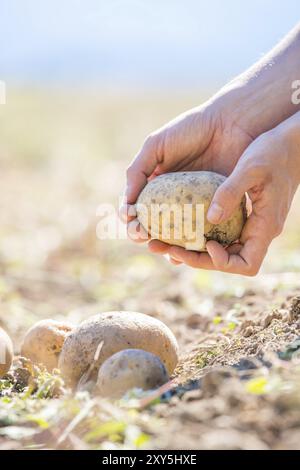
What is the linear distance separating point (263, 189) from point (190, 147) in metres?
0.60

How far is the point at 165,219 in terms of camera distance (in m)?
3.08

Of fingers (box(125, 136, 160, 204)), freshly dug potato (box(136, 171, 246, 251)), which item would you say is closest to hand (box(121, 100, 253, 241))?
fingers (box(125, 136, 160, 204))

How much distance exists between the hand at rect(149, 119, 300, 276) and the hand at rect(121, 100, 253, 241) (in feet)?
1.55

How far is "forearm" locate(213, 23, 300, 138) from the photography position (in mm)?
3604

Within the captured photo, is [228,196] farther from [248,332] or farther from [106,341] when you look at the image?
[106,341]

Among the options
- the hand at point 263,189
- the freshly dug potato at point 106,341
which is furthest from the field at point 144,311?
the hand at point 263,189

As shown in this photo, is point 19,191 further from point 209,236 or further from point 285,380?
point 285,380

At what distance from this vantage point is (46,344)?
3.07m

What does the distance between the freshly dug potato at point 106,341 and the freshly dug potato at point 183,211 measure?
0.49 m

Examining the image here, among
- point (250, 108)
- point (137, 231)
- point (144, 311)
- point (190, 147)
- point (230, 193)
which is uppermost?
point (250, 108)

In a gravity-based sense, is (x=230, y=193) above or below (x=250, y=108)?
below

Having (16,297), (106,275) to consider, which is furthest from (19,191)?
(16,297)

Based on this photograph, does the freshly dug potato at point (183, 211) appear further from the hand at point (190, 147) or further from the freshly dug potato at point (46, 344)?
the freshly dug potato at point (46, 344)

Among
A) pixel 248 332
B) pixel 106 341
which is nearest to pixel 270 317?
pixel 248 332
